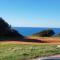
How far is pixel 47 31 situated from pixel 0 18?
9157mm

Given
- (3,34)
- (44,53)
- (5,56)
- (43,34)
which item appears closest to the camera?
(5,56)

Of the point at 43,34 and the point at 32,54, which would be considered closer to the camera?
the point at 32,54

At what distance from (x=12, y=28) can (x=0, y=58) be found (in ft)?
57.7

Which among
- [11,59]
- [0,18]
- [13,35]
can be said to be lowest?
[11,59]

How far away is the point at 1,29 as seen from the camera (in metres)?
27.7

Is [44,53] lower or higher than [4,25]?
lower

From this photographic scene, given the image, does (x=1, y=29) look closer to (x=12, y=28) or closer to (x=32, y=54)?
(x=12, y=28)

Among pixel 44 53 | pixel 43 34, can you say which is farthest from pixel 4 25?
pixel 44 53

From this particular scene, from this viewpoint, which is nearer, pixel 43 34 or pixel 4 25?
pixel 4 25

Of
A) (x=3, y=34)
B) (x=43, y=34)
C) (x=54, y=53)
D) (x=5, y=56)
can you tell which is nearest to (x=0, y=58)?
(x=5, y=56)

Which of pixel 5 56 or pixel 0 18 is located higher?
pixel 0 18

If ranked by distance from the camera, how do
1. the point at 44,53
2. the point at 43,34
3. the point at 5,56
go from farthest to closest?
the point at 43,34 < the point at 44,53 < the point at 5,56

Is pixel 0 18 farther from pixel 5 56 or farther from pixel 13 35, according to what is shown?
pixel 5 56

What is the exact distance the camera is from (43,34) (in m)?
33.8
